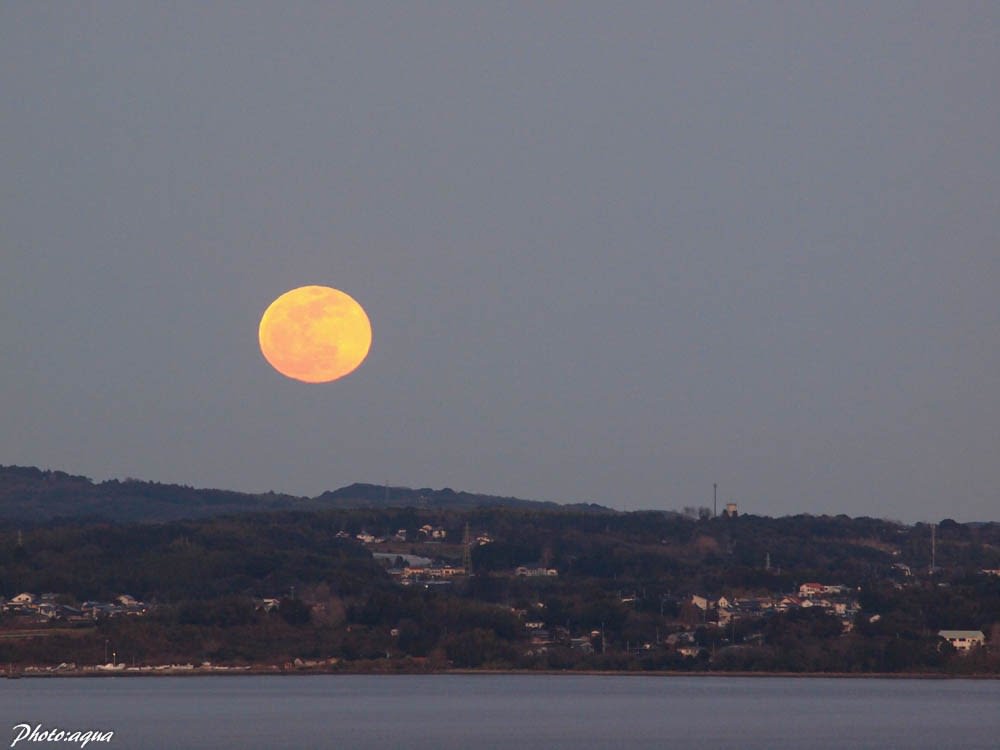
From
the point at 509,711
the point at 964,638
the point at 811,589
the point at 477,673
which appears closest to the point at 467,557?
the point at 811,589

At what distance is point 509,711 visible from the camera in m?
98.4

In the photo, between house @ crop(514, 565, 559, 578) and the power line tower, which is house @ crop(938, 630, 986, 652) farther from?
the power line tower

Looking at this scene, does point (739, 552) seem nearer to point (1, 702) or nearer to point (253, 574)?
point (253, 574)

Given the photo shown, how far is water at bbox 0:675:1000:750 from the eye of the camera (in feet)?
272

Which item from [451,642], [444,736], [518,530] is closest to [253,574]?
[451,642]

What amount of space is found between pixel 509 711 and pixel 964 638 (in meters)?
35.2

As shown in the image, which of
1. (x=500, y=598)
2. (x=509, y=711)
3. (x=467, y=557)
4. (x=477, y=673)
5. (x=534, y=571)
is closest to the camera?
(x=509, y=711)

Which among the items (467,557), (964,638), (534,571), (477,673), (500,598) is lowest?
(477,673)

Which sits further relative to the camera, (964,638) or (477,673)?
(964,638)

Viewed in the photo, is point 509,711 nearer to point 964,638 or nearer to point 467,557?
point 964,638

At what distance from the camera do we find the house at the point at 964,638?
119188 mm

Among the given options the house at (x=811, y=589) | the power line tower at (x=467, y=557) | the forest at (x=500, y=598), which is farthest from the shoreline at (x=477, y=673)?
the power line tower at (x=467, y=557)

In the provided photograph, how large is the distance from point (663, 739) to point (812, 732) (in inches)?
315

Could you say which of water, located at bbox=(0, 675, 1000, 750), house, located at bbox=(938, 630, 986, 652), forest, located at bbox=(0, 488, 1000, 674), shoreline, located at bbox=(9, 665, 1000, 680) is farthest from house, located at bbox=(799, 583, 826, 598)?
shoreline, located at bbox=(9, 665, 1000, 680)
